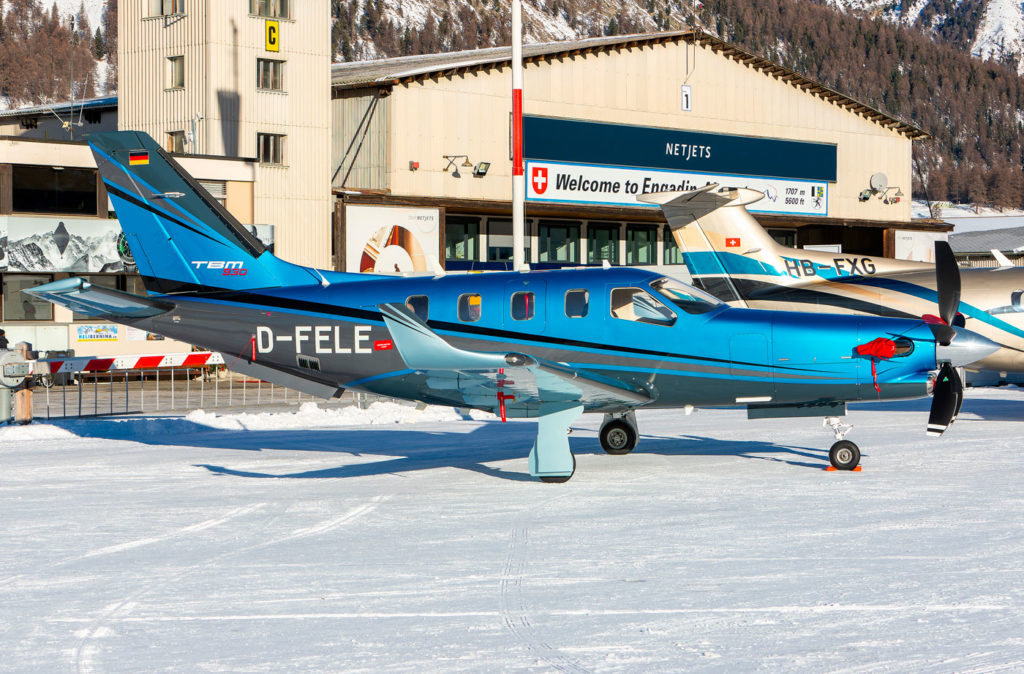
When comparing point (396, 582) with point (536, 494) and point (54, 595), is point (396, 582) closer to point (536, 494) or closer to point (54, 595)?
point (54, 595)

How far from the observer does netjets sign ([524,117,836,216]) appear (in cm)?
3988

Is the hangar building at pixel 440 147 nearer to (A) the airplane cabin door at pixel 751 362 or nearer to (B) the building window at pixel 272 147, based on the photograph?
(B) the building window at pixel 272 147

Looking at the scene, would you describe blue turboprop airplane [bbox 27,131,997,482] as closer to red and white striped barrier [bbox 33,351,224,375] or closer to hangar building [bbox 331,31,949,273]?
red and white striped barrier [bbox 33,351,224,375]

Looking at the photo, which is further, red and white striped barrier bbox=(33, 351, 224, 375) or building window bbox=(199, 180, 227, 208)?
building window bbox=(199, 180, 227, 208)

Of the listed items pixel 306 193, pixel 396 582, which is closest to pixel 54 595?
pixel 396 582

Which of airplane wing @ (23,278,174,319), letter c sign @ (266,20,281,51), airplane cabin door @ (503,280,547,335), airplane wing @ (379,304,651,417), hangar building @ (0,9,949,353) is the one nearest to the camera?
airplane wing @ (379,304,651,417)

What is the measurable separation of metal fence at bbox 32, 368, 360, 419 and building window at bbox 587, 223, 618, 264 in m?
15.6

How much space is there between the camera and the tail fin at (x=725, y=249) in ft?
69.4

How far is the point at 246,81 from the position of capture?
33.9 metres

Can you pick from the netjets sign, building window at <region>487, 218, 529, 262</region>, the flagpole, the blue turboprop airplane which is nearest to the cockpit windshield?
the blue turboprop airplane

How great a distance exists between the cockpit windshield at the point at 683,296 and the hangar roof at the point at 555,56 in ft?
80.2

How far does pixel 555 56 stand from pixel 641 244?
860cm

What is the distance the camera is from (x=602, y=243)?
143 ft

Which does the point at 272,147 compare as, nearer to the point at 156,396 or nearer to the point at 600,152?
the point at 600,152
